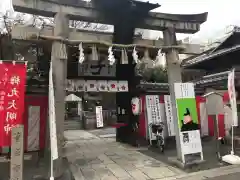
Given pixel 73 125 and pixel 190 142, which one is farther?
pixel 73 125

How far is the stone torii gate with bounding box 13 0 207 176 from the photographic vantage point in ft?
23.4

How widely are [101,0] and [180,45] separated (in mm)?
3445

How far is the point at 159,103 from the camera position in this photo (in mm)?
12609

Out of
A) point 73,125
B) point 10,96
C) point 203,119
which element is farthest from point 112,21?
point 73,125

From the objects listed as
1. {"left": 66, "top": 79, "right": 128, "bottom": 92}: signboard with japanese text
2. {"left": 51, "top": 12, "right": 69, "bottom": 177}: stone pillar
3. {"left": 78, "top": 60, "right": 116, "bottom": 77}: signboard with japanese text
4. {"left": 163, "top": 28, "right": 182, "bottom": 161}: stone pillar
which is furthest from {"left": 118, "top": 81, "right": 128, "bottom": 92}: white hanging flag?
Answer: {"left": 51, "top": 12, "right": 69, "bottom": 177}: stone pillar

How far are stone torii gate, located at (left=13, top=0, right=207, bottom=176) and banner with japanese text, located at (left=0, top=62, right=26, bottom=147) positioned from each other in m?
1.04

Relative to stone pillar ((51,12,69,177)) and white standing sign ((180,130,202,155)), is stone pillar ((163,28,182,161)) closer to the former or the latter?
white standing sign ((180,130,202,155))

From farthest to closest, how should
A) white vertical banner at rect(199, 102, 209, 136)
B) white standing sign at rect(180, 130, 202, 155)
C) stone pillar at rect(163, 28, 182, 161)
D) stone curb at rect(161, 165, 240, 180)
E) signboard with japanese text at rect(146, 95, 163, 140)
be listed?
1. white vertical banner at rect(199, 102, 209, 136)
2. signboard with japanese text at rect(146, 95, 163, 140)
3. stone pillar at rect(163, 28, 182, 161)
4. white standing sign at rect(180, 130, 202, 155)
5. stone curb at rect(161, 165, 240, 180)

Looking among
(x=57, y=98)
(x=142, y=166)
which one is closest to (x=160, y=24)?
(x=57, y=98)

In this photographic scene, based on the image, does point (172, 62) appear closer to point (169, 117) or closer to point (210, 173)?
A: point (210, 173)

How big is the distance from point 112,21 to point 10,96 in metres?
4.73

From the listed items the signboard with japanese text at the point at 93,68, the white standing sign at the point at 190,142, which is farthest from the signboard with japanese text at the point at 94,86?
the white standing sign at the point at 190,142

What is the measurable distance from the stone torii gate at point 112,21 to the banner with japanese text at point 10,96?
104cm

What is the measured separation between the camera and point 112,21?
29.1 ft
